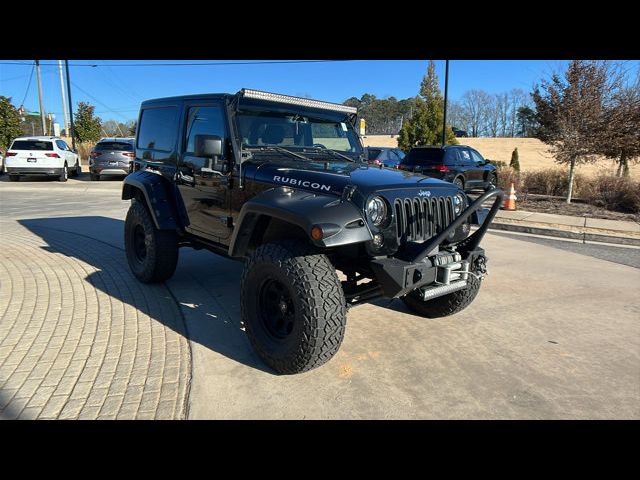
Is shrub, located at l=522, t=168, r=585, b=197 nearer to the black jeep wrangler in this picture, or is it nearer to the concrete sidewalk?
the concrete sidewalk

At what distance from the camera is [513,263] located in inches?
258

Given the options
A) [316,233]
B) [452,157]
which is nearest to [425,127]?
[452,157]

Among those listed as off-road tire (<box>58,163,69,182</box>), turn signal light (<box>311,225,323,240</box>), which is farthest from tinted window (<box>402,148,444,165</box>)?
off-road tire (<box>58,163,69,182</box>)

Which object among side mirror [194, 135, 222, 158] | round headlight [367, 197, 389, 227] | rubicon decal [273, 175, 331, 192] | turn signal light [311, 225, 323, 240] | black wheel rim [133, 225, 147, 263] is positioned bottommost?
black wheel rim [133, 225, 147, 263]

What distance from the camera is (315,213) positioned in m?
2.89

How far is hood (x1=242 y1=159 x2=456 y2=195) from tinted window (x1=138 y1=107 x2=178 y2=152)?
160 centimetres

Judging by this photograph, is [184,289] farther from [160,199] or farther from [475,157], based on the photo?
[475,157]

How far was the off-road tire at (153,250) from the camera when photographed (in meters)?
4.91

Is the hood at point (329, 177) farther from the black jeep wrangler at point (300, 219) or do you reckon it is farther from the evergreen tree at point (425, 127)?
the evergreen tree at point (425, 127)

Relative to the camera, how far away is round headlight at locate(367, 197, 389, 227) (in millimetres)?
3088
